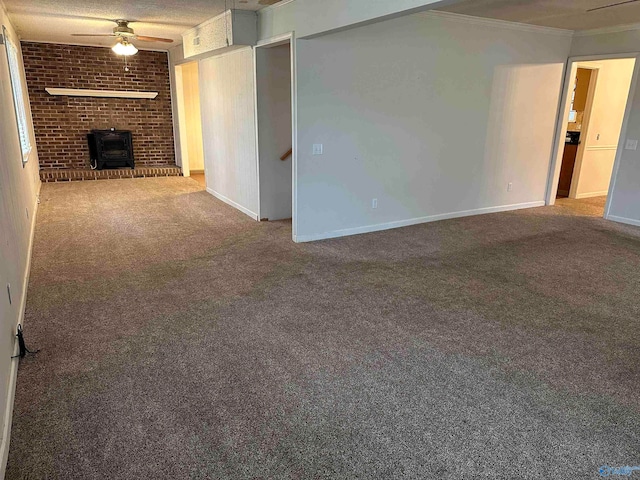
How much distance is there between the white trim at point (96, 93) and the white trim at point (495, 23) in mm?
6141

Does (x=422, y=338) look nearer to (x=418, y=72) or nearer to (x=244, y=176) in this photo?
(x=418, y=72)

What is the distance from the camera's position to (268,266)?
411 centimetres

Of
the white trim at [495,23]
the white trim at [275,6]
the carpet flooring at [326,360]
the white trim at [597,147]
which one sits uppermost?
the white trim at [495,23]

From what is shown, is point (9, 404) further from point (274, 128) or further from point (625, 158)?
point (625, 158)

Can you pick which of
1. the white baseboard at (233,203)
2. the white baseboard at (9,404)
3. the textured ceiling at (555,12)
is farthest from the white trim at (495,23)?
the white baseboard at (9,404)

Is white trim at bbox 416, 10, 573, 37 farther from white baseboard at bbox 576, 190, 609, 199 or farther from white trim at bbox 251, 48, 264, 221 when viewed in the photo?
white baseboard at bbox 576, 190, 609, 199

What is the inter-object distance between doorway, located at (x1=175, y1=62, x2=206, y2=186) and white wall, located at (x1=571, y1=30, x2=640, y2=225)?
6600 millimetres

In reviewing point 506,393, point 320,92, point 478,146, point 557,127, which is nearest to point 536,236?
point 478,146

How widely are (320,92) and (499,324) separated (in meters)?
2.87

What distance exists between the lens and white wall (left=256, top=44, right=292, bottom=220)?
17.0 ft

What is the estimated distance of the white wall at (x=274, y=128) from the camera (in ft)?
17.0

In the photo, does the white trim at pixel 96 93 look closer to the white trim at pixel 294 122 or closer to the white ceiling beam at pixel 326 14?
the white ceiling beam at pixel 326 14

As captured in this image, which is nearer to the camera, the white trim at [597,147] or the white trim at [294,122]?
the white trim at [294,122]

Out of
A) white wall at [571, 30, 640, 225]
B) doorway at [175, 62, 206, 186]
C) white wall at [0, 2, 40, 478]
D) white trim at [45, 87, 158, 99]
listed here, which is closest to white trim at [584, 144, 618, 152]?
white wall at [571, 30, 640, 225]
